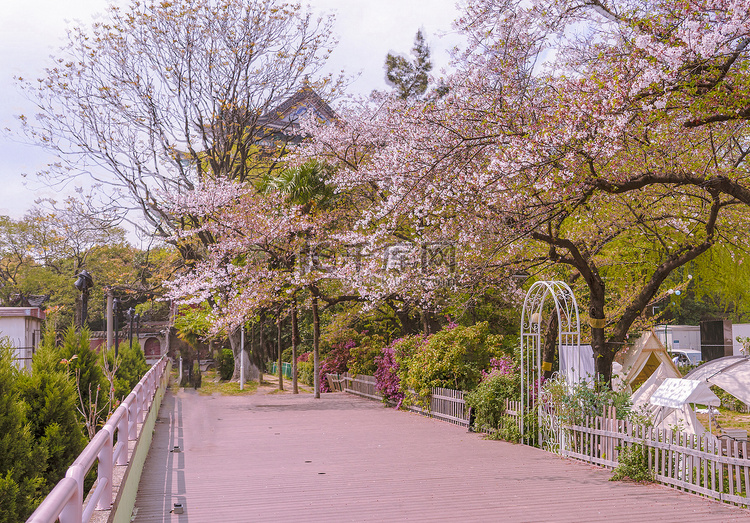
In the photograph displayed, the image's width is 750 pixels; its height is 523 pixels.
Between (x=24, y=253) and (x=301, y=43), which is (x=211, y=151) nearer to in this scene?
(x=301, y=43)

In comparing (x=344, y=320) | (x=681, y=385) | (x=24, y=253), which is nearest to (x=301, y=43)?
(x=344, y=320)

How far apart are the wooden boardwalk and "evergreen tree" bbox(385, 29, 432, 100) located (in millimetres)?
20317

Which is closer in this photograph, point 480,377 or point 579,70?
point 579,70

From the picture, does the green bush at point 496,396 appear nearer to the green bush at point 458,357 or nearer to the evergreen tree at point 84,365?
the green bush at point 458,357

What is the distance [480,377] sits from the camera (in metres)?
16.3

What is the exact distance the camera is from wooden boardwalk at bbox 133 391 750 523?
7035 millimetres

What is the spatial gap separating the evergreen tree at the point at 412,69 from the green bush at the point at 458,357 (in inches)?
679

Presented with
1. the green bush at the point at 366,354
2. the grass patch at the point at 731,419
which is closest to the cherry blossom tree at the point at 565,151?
the grass patch at the point at 731,419

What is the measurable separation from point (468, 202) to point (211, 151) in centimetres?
1938

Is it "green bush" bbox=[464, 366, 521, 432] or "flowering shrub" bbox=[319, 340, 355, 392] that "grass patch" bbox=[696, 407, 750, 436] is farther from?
"flowering shrub" bbox=[319, 340, 355, 392]

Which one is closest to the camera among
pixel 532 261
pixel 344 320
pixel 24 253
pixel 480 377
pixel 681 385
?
pixel 681 385

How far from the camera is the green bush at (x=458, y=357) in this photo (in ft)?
53.6

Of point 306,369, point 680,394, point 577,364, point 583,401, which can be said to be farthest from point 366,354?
point 680,394

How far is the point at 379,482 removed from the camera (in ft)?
28.6
